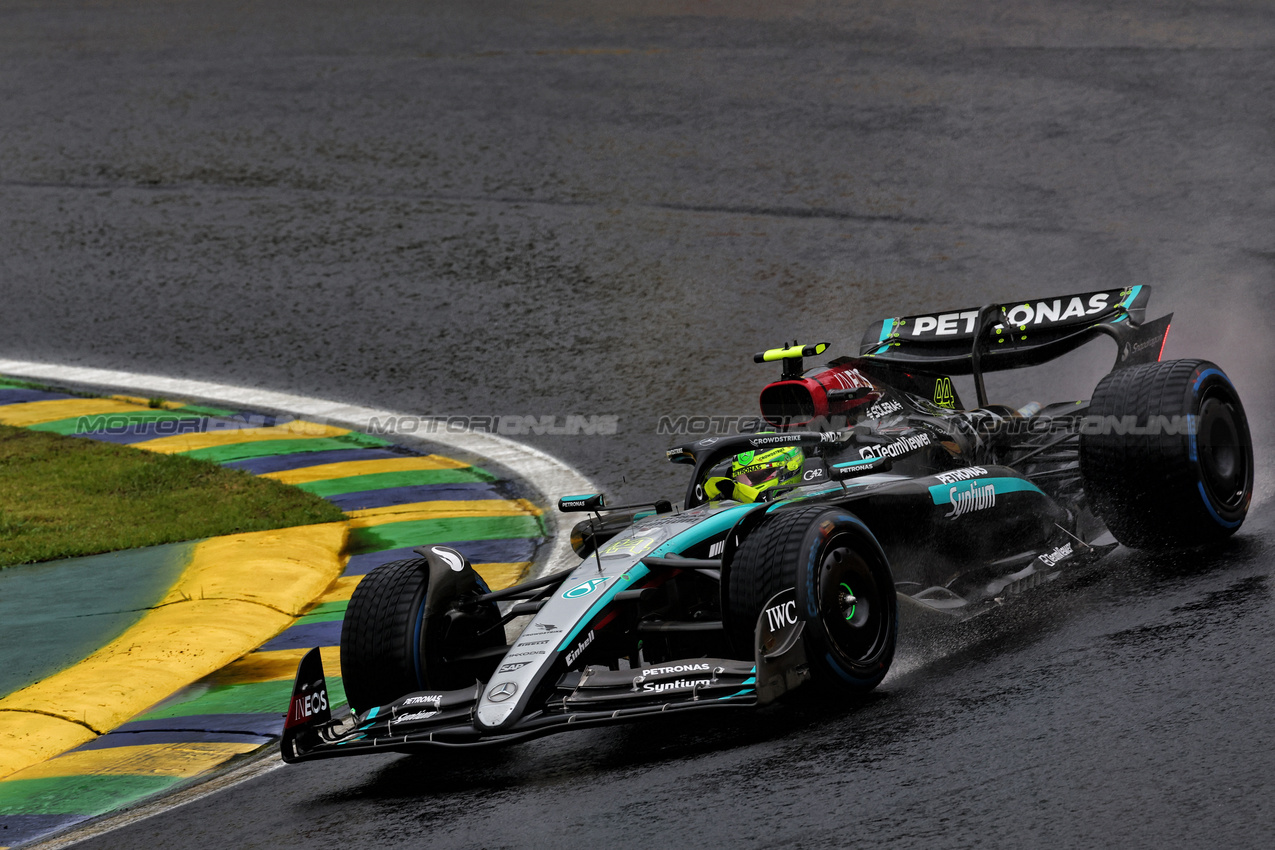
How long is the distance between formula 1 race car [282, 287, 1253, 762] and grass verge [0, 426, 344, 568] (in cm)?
239

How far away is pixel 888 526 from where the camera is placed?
6016 mm

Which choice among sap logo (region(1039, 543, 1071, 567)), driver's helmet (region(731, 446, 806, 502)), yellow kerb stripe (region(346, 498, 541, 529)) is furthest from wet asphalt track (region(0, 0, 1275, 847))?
driver's helmet (region(731, 446, 806, 502))

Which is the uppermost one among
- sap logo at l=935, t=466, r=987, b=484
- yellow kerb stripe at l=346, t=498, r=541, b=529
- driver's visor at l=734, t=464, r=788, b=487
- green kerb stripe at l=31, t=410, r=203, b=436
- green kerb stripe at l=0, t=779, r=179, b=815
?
green kerb stripe at l=31, t=410, r=203, b=436

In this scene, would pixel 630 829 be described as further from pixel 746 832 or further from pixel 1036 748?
pixel 1036 748

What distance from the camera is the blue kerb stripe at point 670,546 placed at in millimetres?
5230

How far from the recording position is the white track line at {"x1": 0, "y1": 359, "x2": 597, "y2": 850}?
9.38 m

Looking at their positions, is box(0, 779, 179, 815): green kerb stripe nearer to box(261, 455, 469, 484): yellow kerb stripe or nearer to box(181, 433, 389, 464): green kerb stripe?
box(261, 455, 469, 484): yellow kerb stripe

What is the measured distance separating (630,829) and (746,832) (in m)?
0.37

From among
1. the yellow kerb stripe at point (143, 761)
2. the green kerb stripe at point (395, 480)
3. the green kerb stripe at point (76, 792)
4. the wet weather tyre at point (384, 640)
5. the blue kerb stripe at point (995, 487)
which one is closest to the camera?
the green kerb stripe at point (76, 792)

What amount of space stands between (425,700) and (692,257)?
27.3ft

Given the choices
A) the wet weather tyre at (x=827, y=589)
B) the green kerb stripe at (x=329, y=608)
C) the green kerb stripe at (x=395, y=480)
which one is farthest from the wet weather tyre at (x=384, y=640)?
the green kerb stripe at (x=395, y=480)

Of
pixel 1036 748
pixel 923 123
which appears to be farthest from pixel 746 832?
pixel 923 123

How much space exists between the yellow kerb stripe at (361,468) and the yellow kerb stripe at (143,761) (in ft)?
A: 13.5

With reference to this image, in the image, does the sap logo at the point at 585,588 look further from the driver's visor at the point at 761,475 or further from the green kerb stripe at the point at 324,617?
the green kerb stripe at the point at 324,617
